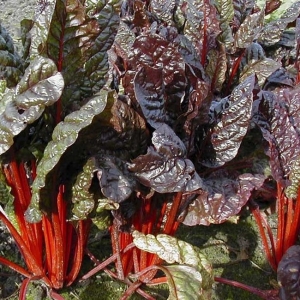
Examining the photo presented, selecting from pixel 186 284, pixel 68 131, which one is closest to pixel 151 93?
pixel 68 131

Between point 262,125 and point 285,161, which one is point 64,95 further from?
point 285,161

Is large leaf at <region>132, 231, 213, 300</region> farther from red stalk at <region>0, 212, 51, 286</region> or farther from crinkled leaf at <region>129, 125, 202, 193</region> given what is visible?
red stalk at <region>0, 212, 51, 286</region>

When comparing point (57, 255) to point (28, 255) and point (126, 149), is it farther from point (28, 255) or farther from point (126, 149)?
point (126, 149)

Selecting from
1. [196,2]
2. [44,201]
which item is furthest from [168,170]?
[196,2]

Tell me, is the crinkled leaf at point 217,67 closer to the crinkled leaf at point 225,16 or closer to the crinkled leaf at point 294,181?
the crinkled leaf at point 225,16

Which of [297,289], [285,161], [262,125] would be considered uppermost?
[262,125]
